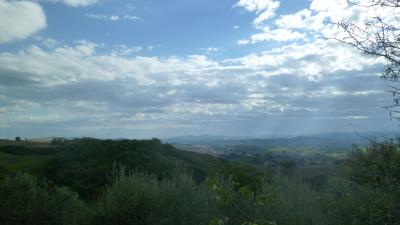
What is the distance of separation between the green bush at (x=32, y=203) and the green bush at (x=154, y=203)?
22.0ft

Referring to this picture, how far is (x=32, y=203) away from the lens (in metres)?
21.6

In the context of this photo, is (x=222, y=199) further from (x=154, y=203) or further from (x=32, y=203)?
(x=32, y=203)

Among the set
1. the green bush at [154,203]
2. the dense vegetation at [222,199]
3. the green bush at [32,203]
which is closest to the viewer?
the dense vegetation at [222,199]

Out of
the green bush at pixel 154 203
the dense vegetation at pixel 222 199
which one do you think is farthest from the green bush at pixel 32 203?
the green bush at pixel 154 203

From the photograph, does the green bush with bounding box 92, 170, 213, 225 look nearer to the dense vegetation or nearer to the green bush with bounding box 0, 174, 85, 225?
the dense vegetation

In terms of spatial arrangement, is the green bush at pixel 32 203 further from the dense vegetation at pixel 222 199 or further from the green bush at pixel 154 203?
the green bush at pixel 154 203

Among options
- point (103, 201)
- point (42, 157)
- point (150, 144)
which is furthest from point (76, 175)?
point (103, 201)

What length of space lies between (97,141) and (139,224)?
5432 centimetres

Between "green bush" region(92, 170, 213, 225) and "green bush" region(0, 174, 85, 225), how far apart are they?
6.70m

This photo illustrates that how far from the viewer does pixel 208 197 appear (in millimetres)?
12898

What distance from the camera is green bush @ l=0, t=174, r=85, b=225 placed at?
20969 mm

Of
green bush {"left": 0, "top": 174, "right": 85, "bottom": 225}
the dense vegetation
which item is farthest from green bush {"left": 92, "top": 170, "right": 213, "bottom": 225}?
green bush {"left": 0, "top": 174, "right": 85, "bottom": 225}

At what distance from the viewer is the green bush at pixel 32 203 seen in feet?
68.8

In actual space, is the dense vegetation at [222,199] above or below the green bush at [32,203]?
above
